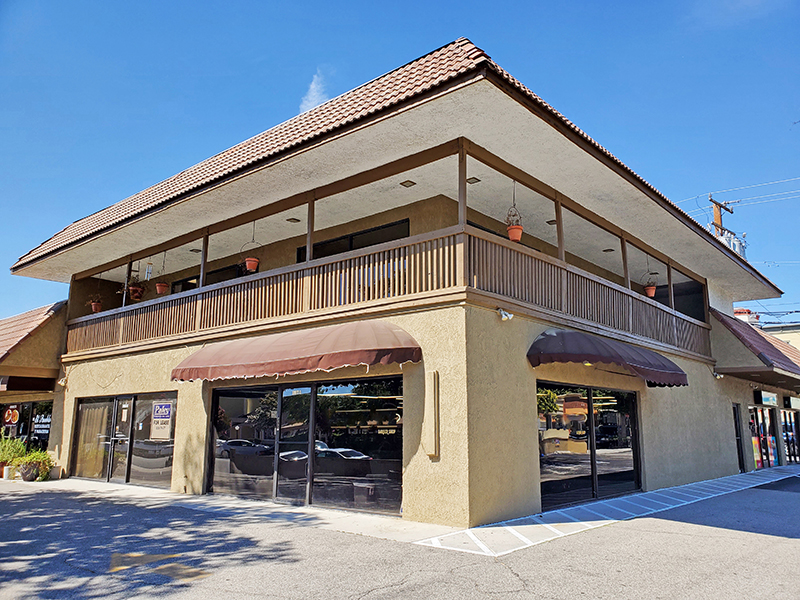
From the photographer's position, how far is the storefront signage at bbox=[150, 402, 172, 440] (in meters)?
14.3

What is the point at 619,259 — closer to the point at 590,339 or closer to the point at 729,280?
the point at 729,280

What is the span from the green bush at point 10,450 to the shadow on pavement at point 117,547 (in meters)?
6.90

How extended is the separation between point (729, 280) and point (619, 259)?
15.8 ft

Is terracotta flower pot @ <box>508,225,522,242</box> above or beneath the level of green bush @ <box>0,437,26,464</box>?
above

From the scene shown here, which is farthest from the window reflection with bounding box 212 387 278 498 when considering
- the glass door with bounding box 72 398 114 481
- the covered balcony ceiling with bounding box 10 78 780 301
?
the glass door with bounding box 72 398 114 481

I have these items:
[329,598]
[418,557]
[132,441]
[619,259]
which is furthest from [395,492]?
[619,259]

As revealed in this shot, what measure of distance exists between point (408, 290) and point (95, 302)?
502 inches

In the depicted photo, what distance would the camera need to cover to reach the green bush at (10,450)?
17375 mm

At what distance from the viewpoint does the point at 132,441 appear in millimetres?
15344

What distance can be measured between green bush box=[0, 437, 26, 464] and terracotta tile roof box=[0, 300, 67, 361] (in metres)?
2.95

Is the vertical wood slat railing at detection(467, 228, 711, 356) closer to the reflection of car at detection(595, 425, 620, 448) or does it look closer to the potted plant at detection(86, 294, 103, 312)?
the reflection of car at detection(595, 425, 620, 448)

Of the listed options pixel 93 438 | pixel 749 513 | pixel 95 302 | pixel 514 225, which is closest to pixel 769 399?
pixel 749 513

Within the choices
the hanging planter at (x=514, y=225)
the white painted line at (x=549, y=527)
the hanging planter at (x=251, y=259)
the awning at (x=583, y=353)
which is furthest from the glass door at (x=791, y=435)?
the hanging planter at (x=251, y=259)

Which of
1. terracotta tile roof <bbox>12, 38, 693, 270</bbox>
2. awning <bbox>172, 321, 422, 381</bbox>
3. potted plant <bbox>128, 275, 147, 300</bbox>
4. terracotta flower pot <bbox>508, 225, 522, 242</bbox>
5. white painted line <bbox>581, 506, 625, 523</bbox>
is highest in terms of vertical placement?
terracotta tile roof <bbox>12, 38, 693, 270</bbox>
